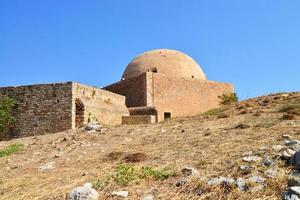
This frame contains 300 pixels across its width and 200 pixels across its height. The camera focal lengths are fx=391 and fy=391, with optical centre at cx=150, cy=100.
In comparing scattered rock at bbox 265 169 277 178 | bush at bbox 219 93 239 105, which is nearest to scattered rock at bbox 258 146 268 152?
scattered rock at bbox 265 169 277 178

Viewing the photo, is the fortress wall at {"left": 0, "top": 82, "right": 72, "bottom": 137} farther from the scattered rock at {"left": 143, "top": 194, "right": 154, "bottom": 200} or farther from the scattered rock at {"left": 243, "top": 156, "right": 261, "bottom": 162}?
the scattered rock at {"left": 143, "top": 194, "right": 154, "bottom": 200}

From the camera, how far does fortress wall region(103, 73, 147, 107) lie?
21.7 meters

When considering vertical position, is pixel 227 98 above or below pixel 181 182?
above

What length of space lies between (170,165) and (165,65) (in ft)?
62.6

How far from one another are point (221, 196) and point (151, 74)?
17.8 m

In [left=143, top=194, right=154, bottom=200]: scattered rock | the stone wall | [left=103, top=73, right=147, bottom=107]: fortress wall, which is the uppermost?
[left=103, top=73, right=147, bottom=107]: fortress wall

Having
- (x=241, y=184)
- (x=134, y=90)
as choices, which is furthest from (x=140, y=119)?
(x=241, y=184)

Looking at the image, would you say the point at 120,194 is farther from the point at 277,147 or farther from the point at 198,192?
the point at 277,147

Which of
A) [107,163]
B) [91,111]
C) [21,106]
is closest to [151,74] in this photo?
[91,111]

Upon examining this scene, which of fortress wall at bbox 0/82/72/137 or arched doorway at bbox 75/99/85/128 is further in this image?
arched doorway at bbox 75/99/85/128

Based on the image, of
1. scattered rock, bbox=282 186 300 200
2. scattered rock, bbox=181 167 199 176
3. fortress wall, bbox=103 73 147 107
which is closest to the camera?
scattered rock, bbox=282 186 300 200

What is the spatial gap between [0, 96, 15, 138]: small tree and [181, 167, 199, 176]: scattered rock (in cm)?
1270

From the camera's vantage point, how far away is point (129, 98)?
73.6 feet

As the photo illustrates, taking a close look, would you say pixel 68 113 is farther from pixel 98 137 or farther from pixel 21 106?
pixel 98 137
